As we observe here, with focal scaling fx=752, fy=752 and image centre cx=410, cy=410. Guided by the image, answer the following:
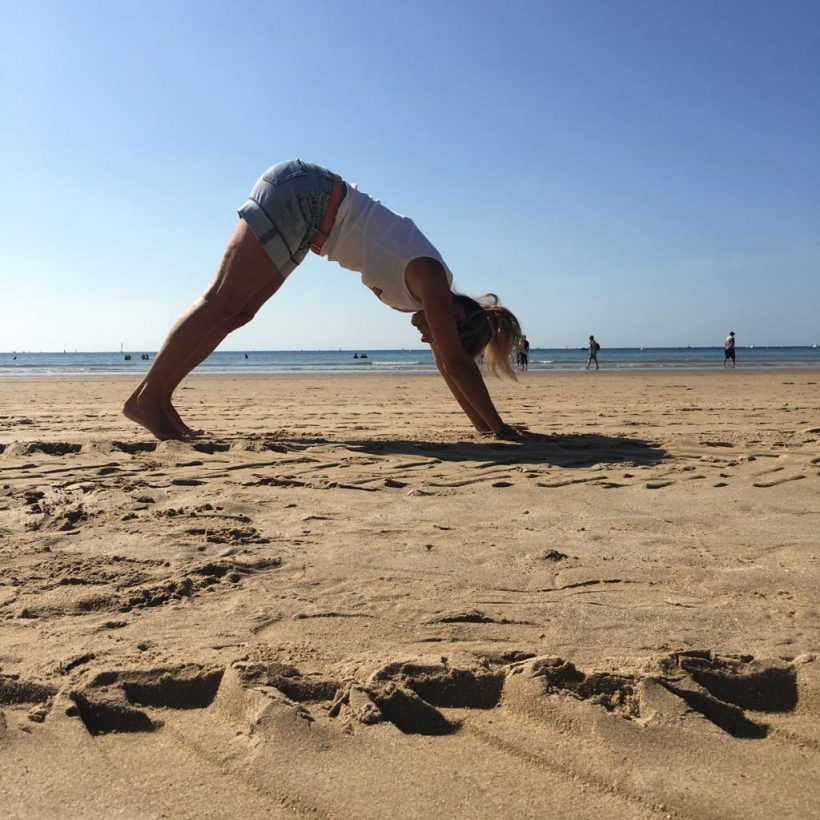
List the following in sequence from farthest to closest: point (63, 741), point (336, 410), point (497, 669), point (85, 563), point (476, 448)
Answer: point (336, 410) < point (476, 448) < point (85, 563) < point (497, 669) < point (63, 741)

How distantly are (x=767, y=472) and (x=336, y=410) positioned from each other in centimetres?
512

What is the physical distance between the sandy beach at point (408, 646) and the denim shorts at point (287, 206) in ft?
5.64

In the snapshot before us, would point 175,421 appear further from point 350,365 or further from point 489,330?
point 350,365

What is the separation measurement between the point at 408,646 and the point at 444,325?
3127 mm

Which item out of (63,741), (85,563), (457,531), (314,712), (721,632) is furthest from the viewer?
(457,531)

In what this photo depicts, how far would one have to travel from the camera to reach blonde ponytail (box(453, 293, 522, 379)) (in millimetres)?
4844

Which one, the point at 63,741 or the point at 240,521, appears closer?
the point at 63,741

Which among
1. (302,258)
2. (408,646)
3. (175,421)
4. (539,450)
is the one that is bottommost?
(408,646)

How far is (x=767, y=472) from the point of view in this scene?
360 cm

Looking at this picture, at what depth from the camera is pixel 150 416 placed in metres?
4.76

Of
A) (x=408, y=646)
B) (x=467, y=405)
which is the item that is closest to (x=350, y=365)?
(x=467, y=405)

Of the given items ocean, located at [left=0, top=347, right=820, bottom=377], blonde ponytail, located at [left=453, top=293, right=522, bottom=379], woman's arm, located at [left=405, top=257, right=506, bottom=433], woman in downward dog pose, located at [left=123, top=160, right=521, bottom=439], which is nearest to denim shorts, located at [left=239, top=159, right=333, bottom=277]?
woman in downward dog pose, located at [left=123, top=160, right=521, bottom=439]

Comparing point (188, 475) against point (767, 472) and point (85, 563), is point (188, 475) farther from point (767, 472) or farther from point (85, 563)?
point (767, 472)

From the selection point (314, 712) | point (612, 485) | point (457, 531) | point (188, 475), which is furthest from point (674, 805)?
point (188, 475)
